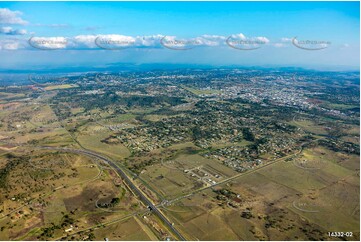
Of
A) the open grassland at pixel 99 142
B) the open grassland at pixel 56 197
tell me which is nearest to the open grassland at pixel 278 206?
the open grassland at pixel 56 197

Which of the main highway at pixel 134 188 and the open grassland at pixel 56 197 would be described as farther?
the main highway at pixel 134 188

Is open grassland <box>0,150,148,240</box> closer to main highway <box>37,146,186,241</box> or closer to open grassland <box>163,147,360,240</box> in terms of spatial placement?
main highway <box>37,146,186,241</box>

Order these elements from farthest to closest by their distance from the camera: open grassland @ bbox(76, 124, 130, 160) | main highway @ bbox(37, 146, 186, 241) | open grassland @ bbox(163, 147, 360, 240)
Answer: open grassland @ bbox(76, 124, 130, 160) → main highway @ bbox(37, 146, 186, 241) → open grassland @ bbox(163, 147, 360, 240)

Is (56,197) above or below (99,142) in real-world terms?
below

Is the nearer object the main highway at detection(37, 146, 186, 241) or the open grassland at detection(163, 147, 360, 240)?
the open grassland at detection(163, 147, 360, 240)

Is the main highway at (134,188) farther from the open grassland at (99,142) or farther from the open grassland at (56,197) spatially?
the open grassland at (99,142)

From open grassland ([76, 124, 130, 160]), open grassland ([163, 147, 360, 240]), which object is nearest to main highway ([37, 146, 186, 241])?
open grassland ([163, 147, 360, 240])

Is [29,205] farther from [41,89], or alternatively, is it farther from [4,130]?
[41,89]

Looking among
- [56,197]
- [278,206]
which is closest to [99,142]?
[56,197]

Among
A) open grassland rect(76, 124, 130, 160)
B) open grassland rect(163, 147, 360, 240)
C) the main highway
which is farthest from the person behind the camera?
open grassland rect(76, 124, 130, 160)

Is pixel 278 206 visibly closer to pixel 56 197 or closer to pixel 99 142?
pixel 56 197

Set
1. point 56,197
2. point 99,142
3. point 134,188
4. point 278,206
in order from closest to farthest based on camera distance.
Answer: point 278,206
point 56,197
point 134,188
point 99,142
